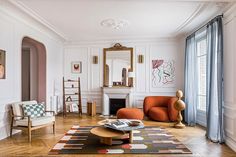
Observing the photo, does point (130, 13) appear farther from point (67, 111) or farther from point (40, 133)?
point (67, 111)

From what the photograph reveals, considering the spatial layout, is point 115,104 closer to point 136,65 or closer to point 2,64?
point 136,65

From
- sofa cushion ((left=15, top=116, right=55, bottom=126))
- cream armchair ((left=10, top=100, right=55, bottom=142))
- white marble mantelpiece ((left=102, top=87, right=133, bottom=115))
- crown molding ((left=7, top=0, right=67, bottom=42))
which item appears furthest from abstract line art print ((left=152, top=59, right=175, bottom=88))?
sofa cushion ((left=15, top=116, right=55, bottom=126))

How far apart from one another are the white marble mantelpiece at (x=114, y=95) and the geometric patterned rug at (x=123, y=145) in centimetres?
271

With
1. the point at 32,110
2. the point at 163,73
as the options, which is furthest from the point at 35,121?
the point at 163,73

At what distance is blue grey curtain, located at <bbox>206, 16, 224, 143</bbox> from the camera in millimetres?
4176

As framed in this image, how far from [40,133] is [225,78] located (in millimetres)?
4295

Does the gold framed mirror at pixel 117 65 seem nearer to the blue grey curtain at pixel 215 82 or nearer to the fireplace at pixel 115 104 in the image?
the fireplace at pixel 115 104

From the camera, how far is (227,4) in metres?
4.00

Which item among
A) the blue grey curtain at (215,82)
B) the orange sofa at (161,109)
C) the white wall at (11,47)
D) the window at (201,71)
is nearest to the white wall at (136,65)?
the orange sofa at (161,109)

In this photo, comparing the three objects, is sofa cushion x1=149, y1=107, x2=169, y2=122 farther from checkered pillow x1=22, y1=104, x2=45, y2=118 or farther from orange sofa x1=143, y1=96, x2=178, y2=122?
checkered pillow x1=22, y1=104, x2=45, y2=118

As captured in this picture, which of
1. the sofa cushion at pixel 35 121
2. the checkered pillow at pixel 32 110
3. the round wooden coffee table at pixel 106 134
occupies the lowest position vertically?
the round wooden coffee table at pixel 106 134

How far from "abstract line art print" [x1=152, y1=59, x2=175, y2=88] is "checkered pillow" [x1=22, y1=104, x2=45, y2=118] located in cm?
415

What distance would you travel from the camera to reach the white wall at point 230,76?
3885mm

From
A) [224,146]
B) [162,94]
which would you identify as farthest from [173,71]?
[224,146]
